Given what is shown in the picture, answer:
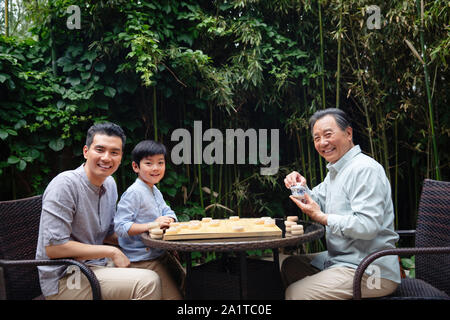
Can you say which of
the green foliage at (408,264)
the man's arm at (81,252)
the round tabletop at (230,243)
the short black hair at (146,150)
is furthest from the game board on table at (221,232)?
the green foliage at (408,264)

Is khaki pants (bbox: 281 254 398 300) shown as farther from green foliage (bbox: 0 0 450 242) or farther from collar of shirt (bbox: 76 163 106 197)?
green foliage (bbox: 0 0 450 242)

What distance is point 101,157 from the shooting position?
1782 millimetres

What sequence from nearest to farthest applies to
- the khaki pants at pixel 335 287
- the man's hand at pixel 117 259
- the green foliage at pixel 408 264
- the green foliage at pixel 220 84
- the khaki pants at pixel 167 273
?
1. the khaki pants at pixel 335 287
2. the man's hand at pixel 117 259
3. the khaki pants at pixel 167 273
4. the green foliage at pixel 220 84
5. the green foliage at pixel 408 264

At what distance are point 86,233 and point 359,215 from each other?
1.37 metres

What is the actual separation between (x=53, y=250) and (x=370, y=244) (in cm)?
153

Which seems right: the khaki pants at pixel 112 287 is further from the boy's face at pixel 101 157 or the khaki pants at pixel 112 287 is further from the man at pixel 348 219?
the man at pixel 348 219

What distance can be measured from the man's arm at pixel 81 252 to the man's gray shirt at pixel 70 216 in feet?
0.10

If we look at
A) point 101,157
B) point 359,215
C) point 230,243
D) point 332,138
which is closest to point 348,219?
point 359,215

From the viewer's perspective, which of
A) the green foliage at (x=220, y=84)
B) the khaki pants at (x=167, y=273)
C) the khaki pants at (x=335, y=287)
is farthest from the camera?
the green foliage at (x=220, y=84)

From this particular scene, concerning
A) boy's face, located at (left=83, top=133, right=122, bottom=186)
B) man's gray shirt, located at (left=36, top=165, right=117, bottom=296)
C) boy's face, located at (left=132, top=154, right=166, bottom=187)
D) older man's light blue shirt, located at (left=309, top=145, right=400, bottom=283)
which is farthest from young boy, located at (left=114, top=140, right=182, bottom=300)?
older man's light blue shirt, located at (left=309, top=145, right=400, bottom=283)

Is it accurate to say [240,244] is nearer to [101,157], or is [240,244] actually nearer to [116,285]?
[116,285]

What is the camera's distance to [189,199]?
3.60 m

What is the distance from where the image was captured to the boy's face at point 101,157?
1.79 metres
